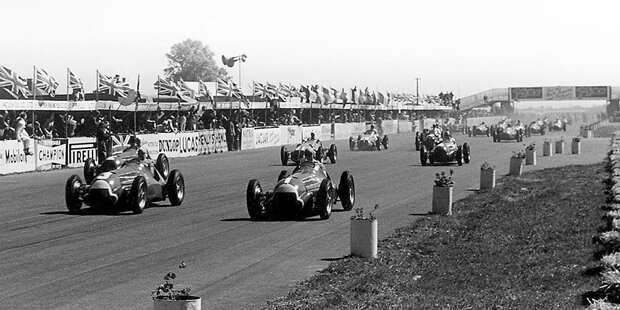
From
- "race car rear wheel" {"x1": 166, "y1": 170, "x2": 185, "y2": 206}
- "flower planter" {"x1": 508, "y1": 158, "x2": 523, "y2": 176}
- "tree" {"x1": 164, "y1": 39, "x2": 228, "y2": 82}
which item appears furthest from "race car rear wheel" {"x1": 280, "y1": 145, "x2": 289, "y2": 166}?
"tree" {"x1": 164, "y1": 39, "x2": 228, "y2": 82}

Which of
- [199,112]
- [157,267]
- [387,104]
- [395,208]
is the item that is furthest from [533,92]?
[157,267]

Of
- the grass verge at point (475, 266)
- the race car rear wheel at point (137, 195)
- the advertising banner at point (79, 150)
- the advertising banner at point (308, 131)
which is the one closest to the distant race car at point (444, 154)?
the advertising banner at point (79, 150)

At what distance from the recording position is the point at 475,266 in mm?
14438

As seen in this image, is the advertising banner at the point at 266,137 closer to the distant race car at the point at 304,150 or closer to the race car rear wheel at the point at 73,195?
the distant race car at the point at 304,150

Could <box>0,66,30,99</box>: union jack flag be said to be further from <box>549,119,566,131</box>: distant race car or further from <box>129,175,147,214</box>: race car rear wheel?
<box>549,119,566,131</box>: distant race car

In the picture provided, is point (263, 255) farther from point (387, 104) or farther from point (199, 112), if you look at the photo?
point (387, 104)

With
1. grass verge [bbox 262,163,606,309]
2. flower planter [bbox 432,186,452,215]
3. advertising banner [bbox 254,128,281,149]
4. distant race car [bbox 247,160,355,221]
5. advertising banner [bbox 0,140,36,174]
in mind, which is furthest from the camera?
advertising banner [bbox 254,128,281,149]

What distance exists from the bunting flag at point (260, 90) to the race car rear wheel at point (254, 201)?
43102 mm

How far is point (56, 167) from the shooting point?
124 feet

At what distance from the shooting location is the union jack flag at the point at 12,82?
35781 mm

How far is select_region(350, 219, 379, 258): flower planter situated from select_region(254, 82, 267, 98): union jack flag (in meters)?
48.9

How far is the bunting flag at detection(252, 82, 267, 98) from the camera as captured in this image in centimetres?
6431

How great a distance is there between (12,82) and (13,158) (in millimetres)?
2784

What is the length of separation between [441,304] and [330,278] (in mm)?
2641
